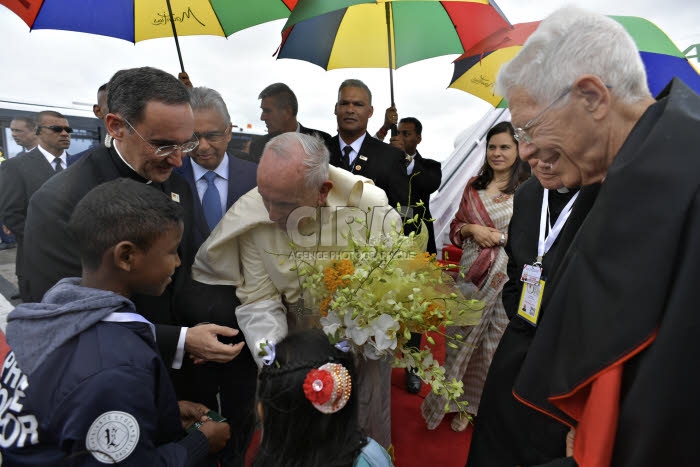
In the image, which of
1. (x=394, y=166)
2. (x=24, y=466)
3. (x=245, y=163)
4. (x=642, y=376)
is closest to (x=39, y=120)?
(x=245, y=163)

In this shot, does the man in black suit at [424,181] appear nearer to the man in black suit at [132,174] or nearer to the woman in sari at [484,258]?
the woman in sari at [484,258]

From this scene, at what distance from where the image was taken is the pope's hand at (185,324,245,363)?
180 cm

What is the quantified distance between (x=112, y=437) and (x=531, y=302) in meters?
1.65

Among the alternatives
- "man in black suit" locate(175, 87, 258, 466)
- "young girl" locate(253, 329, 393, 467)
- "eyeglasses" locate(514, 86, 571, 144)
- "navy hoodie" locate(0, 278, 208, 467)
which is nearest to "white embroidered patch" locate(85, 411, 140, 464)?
"navy hoodie" locate(0, 278, 208, 467)

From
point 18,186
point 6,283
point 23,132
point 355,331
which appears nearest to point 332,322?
point 355,331

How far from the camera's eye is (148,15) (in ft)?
11.2

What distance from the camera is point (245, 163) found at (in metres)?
2.93

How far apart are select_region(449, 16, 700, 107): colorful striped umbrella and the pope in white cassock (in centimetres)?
132

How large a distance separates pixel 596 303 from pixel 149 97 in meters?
1.83

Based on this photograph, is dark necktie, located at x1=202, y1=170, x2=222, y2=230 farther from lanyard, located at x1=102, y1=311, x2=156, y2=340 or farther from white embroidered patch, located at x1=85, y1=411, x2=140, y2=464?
white embroidered patch, located at x1=85, y1=411, x2=140, y2=464

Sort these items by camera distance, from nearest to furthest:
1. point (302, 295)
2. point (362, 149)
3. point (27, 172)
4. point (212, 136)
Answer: point (302, 295) < point (212, 136) < point (362, 149) < point (27, 172)

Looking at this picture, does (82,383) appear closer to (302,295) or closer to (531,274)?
(302,295)

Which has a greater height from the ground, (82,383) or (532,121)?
(532,121)

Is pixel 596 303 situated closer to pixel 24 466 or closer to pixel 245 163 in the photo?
pixel 24 466
